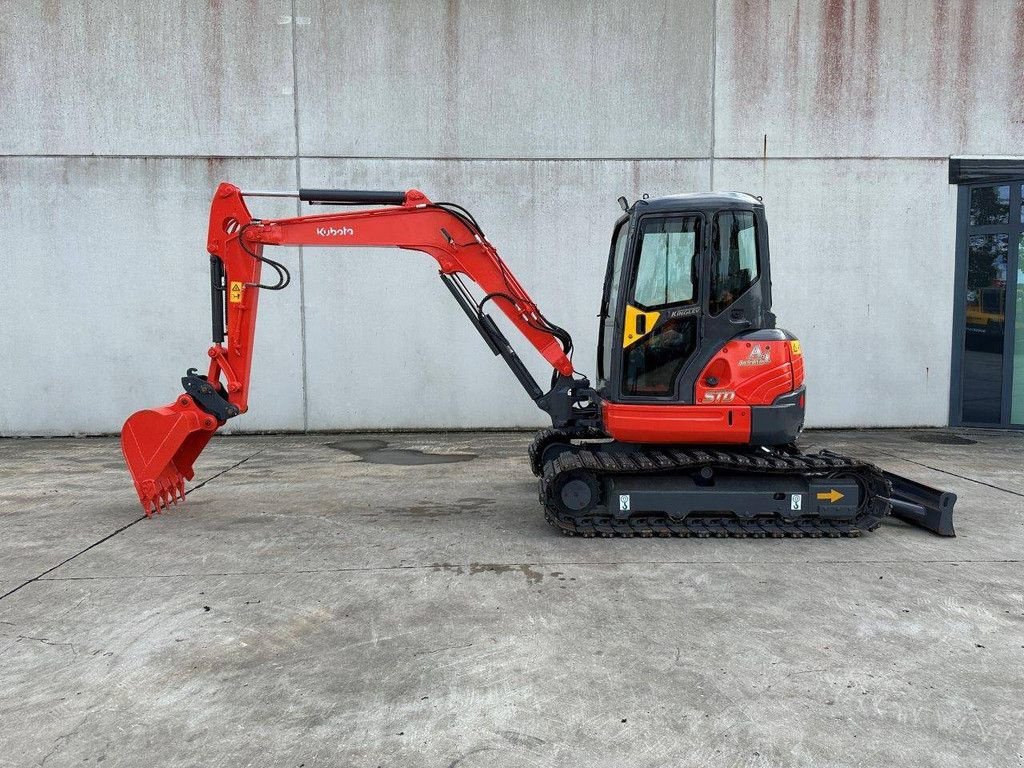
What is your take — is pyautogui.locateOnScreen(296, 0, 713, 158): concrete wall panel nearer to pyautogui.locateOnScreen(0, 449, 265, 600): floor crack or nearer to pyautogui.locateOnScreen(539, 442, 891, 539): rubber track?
pyautogui.locateOnScreen(0, 449, 265, 600): floor crack

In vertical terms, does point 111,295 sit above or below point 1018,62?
below

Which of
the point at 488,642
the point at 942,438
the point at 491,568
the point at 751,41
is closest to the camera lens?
the point at 488,642

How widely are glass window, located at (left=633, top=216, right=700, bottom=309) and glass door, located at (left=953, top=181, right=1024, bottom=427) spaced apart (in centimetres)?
718

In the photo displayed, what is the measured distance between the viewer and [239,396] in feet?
18.6

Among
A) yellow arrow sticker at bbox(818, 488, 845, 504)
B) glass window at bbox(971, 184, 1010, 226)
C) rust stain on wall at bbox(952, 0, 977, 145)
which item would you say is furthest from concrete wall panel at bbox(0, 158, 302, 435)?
glass window at bbox(971, 184, 1010, 226)

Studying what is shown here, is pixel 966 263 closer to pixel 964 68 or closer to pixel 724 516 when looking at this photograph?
pixel 964 68

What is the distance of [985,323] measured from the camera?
32.5 ft

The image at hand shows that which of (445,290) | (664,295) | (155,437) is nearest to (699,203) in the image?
(664,295)

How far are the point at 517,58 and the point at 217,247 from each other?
231 inches

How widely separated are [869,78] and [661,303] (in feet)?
23.7

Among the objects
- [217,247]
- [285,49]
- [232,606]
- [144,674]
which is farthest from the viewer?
[285,49]

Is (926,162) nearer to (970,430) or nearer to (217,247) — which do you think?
(970,430)

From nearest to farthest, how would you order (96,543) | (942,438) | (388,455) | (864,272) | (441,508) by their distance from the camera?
(96,543), (441,508), (388,455), (942,438), (864,272)

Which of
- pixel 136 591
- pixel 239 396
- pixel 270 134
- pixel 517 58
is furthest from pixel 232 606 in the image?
pixel 517 58
